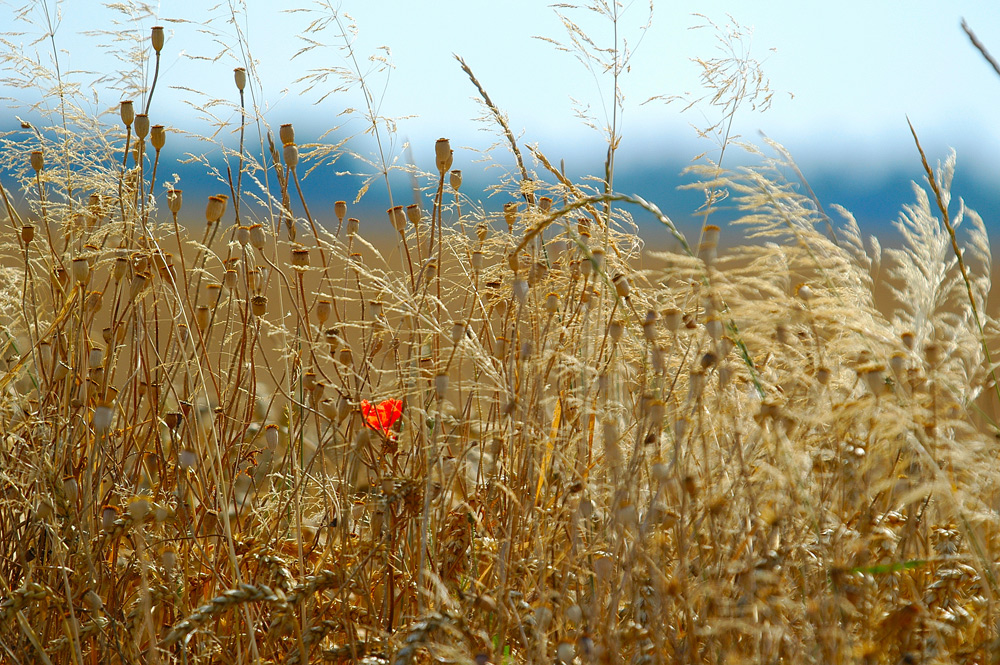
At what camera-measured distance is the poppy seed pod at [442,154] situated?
1.45m

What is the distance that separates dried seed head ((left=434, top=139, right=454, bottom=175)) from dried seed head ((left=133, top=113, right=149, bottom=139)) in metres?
0.54

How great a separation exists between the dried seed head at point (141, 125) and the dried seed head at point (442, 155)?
1.78 ft

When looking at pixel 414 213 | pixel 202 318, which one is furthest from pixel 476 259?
pixel 202 318

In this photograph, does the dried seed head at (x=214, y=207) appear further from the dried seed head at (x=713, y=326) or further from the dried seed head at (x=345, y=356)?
the dried seed head at (x=713, y=326)

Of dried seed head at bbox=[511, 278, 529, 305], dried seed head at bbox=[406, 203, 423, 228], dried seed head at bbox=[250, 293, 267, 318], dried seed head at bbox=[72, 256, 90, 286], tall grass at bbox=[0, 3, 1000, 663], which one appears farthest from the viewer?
dried seed head at bbox=[406, 203, 423, 228]

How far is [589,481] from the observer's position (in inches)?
44.8

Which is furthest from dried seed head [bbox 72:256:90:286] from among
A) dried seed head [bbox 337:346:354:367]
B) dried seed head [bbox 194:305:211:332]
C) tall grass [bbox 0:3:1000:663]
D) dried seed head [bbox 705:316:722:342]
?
dried seed head [bbox 705:316:722:342]

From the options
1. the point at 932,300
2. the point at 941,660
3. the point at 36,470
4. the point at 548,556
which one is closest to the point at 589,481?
the point at 548,556

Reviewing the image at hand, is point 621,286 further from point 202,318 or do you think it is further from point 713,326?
point 202,318

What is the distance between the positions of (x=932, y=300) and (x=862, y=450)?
1.26ft

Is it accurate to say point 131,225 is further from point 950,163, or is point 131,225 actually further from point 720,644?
point 950,163

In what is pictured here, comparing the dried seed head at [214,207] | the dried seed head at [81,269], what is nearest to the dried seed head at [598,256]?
the dried seed head at [214,207]

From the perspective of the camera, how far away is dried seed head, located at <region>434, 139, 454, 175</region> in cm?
145

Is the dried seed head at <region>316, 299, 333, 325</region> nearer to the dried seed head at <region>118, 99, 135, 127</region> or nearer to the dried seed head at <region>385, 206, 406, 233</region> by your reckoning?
the dried seed head at <region>385, 206, 406, 233</region>
